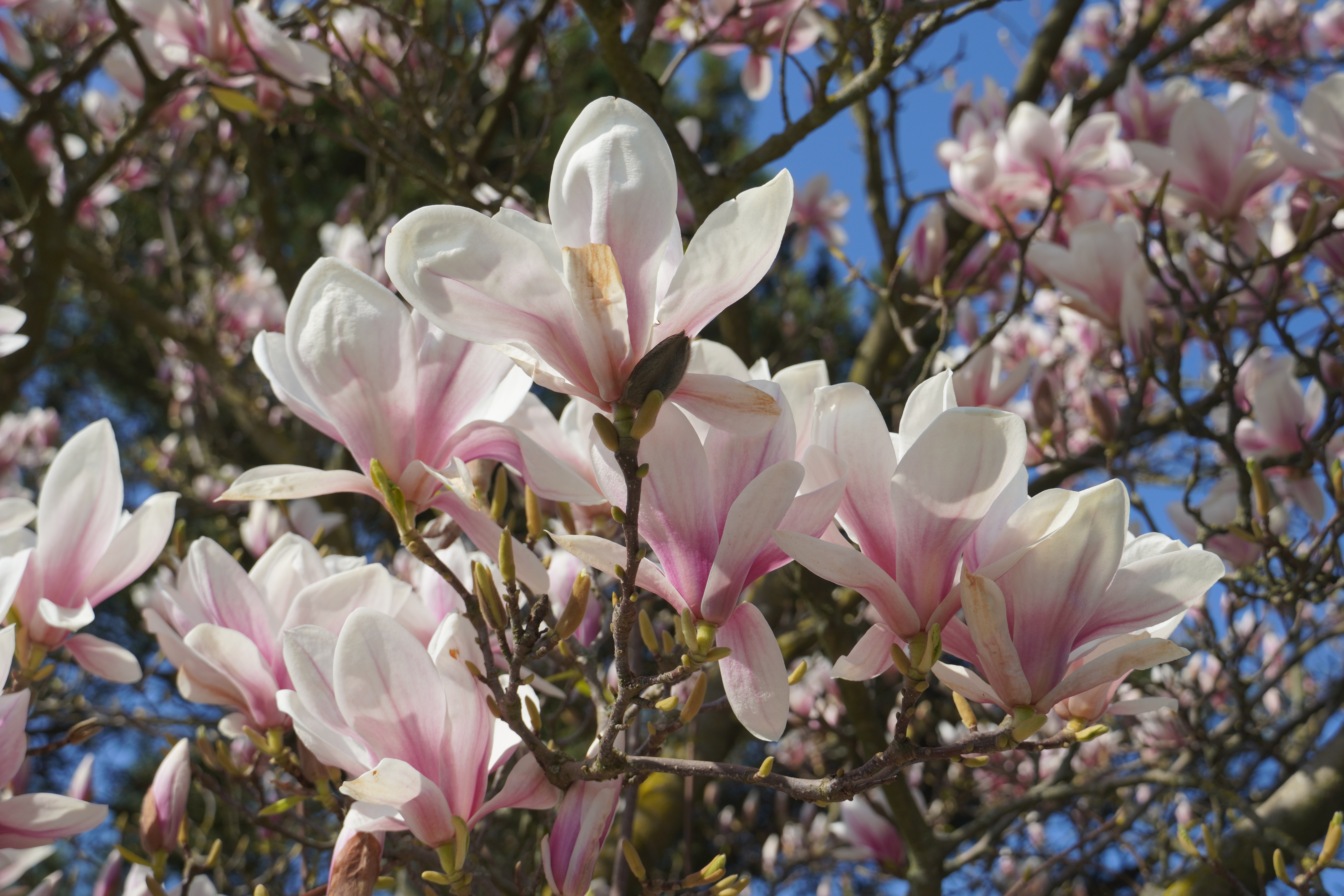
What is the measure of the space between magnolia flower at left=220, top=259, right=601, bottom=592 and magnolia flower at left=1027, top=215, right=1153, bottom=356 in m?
1.30

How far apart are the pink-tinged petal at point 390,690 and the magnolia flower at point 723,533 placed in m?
0.16

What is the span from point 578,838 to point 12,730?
54cm

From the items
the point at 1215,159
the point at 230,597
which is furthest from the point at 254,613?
the point at 1215,159

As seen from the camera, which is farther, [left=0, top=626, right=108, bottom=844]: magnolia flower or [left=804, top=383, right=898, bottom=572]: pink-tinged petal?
[left=0, top=626, right=108, bottom=844]: magnolia flower

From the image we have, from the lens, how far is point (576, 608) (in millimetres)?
815

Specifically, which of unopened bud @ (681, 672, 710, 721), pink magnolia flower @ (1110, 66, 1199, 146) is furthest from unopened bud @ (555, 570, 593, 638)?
pink magnolia flower @ (1110, 66, 1199, 146)

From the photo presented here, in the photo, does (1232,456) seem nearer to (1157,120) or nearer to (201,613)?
(1157,120)

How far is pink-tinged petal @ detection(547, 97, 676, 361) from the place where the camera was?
2.14 feet

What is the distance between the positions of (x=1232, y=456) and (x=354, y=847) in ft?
5.14

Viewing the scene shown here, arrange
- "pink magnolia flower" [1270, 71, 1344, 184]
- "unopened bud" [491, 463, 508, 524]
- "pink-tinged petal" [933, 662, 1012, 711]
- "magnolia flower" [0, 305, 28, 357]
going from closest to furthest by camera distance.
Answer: "pink-tinged petal" [933, 662, 1012, 711] → "unopened bud" [491, 463, 508, 524] → "magnolia flower" [0, 305, 28, 357] → "pink magnolia flower" [1270, 71, 1344, 184]

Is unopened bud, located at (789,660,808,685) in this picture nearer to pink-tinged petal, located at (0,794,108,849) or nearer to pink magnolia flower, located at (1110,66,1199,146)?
pink-tinged petal, located at (0,794,108,849)

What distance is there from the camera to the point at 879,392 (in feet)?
7.68

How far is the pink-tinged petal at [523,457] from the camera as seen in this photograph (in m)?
0.76

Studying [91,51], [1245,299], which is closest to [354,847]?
[1245,299]
